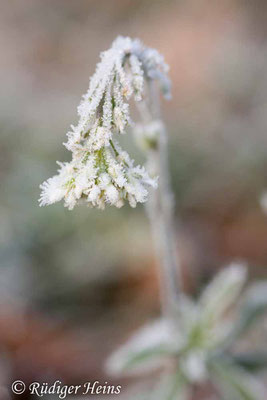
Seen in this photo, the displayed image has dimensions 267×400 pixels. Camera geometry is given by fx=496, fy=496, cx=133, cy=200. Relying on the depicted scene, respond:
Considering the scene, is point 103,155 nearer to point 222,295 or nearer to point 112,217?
point 222,295

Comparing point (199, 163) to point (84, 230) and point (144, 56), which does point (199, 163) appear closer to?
point (84, 230)

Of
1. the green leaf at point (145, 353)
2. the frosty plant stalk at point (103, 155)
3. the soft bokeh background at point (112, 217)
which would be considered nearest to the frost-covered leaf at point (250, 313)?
the green leaf at point (145, 353)

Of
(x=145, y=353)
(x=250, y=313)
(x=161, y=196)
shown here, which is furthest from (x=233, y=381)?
(x=161, y=196)

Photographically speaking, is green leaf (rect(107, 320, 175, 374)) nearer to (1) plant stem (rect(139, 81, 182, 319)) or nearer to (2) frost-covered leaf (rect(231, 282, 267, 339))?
(1) plant stem (rect(139, 81, 182, 319))

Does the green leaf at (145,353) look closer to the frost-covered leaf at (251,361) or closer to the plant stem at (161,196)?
the plant stem at (161,196)

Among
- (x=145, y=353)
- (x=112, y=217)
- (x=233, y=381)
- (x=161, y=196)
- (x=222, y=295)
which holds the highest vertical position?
(x=112, y=217)

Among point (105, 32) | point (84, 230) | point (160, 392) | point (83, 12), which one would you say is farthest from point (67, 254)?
point (83, 12)

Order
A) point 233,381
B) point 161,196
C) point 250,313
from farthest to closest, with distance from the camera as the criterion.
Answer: point 250,313, point 233,381, point 161,196
